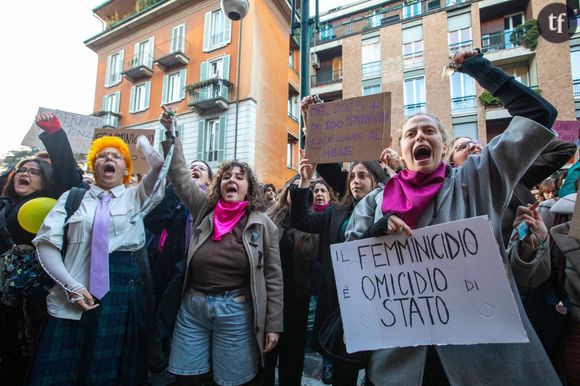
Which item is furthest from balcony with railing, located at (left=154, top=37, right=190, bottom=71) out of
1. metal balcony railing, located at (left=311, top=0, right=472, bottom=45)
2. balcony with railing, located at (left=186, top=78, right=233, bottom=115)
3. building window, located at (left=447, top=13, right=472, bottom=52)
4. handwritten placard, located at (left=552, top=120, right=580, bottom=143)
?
handwritten placard, located at (left=552, top=120, right=580, bottom=143)

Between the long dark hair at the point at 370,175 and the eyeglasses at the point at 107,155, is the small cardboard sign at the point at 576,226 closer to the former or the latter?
the long dark hair at the point at 370,175

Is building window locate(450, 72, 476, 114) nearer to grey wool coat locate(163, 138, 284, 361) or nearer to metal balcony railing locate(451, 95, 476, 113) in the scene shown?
metal balcony railing locate(451, 95, 476, 113)

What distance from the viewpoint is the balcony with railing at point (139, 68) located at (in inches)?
709

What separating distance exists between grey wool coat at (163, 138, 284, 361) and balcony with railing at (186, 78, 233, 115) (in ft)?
45.6

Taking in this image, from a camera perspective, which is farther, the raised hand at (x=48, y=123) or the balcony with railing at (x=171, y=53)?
the balcony with railing at (x=171, y=53)

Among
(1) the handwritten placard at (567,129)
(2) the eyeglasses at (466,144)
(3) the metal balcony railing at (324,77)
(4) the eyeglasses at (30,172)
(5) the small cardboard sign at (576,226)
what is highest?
(3) the metal balcony railing at (324,77)

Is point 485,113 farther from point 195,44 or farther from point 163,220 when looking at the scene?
point 163,220

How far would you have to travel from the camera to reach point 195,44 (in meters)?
17.3

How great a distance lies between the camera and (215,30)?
16.9m

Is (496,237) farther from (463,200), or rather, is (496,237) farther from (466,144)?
(466,144)

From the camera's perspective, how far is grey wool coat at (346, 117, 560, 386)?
1.15 meters

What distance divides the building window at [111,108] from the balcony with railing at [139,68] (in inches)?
61.3

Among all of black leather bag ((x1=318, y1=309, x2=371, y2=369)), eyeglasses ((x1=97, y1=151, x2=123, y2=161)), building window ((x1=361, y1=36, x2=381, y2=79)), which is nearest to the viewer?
black leather bag ((x1=318, y1=309, x2=371, y2=369))

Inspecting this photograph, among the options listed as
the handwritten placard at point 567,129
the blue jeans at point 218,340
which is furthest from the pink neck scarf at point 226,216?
the handwritten placard at point 567,129
